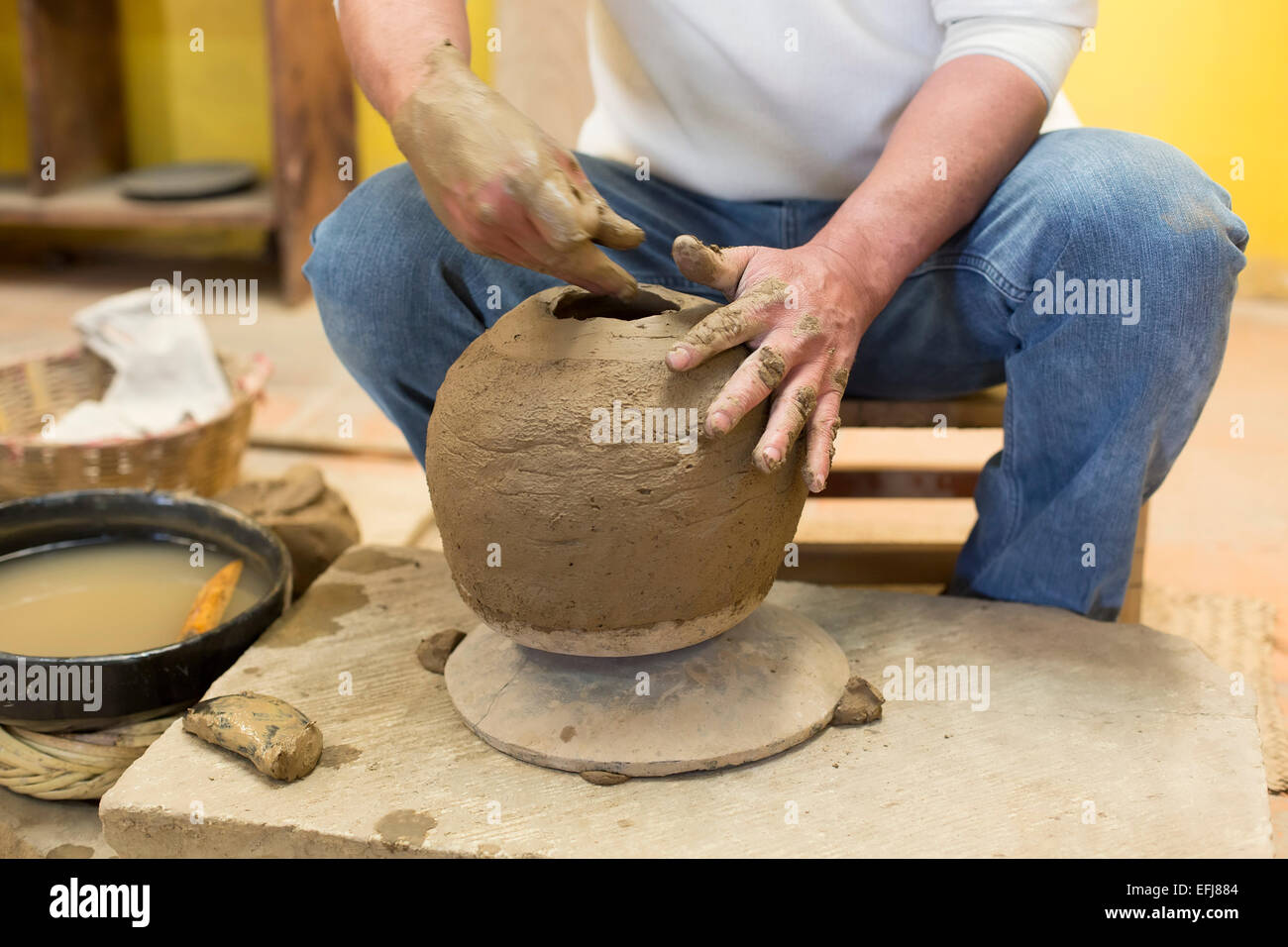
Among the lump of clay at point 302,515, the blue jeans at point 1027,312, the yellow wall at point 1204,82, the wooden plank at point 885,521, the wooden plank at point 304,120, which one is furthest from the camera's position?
the wooden plank at point 304,120

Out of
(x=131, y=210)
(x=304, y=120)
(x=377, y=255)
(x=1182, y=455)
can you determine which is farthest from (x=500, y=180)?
(x=131, y=210)

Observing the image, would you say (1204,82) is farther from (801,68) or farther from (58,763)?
(58,763)

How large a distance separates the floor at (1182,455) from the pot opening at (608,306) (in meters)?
1.16

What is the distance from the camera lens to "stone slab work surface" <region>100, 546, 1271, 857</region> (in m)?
1.40

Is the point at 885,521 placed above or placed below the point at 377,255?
below

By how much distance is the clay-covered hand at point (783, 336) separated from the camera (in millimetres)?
1389

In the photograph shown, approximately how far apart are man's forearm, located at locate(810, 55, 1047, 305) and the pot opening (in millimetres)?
241

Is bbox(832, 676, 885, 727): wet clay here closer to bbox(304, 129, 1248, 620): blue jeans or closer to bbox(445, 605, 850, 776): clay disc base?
bbox(445, 605, 850, 776): clay disc base

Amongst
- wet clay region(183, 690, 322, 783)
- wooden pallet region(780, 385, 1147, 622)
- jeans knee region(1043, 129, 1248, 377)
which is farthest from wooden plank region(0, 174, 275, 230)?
jeans knee region(1043, 129, 1248, 377)

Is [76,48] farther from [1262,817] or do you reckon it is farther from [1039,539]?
[1262,817]

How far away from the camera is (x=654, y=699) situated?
1584 mm

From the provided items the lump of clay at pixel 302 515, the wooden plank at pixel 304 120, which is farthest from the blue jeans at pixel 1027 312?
the wooden plank at pixel 304 120

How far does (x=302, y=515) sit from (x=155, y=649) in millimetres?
682

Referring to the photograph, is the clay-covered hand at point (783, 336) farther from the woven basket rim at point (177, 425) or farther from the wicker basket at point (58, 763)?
the woven basket rim at point (177, 425)
